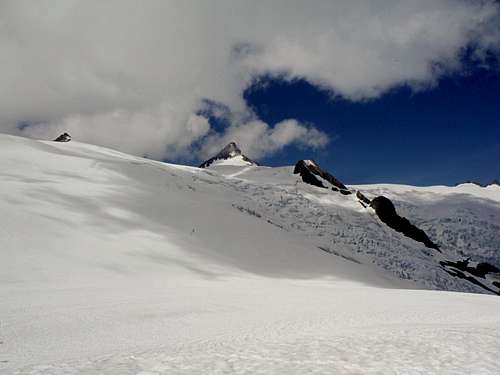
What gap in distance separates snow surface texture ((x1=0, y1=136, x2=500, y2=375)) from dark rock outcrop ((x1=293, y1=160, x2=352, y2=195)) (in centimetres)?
963

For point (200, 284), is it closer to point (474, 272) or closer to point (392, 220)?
point (392, 220)

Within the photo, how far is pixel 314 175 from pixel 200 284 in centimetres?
3909

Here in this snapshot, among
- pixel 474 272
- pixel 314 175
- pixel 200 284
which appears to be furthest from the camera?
pixel 314 175

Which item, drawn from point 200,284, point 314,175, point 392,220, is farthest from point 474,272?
point 200,284

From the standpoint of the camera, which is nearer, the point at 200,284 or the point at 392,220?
the point at 200,284

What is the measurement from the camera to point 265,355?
5.52m

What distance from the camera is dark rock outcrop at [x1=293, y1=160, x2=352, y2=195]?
165 ft

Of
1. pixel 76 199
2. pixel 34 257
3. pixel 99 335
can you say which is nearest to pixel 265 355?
pixel 99 335

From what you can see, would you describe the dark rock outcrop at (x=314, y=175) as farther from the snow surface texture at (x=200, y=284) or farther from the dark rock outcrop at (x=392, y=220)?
the snow surface texture at (x=200, y=284)

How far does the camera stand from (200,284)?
1463 centimetres

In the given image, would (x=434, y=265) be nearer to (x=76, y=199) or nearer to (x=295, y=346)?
(x=76, y=199)

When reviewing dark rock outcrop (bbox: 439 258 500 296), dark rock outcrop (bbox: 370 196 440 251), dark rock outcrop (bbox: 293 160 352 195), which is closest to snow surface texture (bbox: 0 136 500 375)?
dark rock outcrop (bbox: 370 196 440 251)

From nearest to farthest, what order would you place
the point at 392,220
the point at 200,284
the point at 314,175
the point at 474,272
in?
1. the point at 200,284
2. the point at 474,272
3. the point at 392,220
4. the point at 314,175

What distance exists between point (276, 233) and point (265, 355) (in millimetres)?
22832
